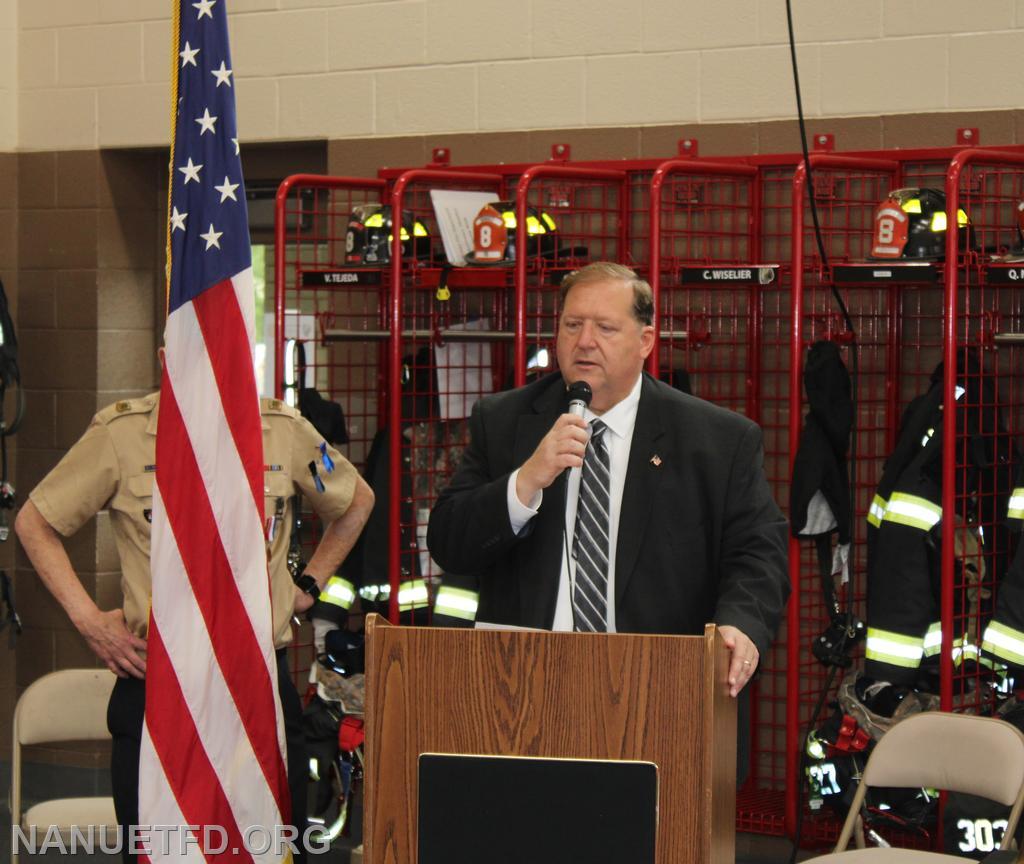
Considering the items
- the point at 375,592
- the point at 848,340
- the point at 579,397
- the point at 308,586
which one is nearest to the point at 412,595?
the point at 375,592

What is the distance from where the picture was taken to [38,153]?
6145mm

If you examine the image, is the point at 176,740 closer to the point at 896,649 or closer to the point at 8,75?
the point at 896,649

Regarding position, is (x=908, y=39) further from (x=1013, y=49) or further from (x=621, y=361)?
(x=621, y=361)

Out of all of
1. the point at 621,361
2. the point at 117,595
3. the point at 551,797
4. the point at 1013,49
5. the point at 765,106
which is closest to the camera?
the point at 551,797

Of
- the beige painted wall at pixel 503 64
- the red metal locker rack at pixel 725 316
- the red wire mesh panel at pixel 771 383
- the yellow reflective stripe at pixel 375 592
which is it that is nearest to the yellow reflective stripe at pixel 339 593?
the yellow reflective stripe at pixel 375 592

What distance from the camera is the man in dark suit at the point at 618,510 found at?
279cm

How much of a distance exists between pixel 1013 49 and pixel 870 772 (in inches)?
95.8

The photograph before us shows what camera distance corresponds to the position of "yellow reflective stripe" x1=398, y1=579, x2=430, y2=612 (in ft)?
16.5

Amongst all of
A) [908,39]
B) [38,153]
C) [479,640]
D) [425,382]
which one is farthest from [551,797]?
[38,153]

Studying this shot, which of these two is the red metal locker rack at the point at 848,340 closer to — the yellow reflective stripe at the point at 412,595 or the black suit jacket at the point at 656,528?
the yellow reflective stripe at the point at 412,595

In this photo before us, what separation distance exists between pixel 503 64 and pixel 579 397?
10.0 ft

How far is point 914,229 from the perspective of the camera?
437 centimetres

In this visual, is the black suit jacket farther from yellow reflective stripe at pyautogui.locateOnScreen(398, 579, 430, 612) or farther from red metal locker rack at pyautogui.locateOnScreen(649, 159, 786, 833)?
yellow reflective stripe at pyautogui.locateOnScreen(398, 579, 430, 612)

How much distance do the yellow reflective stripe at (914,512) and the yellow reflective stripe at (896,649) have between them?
1.11 ft
